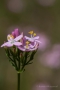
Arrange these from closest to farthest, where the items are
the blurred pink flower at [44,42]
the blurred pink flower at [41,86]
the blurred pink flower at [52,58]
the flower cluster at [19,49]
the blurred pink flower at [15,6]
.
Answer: the flower cluster at [19,49] → the blurred pink flower at [41,86] → the blurred pink flower at [52,58] → the blurred pink flower at [44,42] → the blurred pink flower at [15,6]

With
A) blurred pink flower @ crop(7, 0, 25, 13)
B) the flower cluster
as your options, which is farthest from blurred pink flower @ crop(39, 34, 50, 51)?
the flower cluster

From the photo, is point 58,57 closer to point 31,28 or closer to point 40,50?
point 40,50

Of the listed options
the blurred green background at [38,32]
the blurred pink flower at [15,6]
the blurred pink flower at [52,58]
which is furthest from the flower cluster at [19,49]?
the blurred pink flower at [15,6]

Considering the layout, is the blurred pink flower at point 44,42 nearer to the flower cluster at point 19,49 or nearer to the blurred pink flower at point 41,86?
the blurred pink flower at point 41,86

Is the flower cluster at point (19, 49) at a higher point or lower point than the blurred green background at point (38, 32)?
higher

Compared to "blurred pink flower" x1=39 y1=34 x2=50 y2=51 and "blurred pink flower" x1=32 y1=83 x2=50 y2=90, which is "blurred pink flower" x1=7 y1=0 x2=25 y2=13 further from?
"blurred pink flower" x1=32 y1=83 x2=50 y2=90

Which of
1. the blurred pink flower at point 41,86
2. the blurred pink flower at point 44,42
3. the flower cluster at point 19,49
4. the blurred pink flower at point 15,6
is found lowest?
the blurred pink flower at point 41,86

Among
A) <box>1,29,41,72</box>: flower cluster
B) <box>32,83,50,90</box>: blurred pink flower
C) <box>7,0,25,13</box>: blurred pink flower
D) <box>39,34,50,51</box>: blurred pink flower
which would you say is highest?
<box>1,29,41,72</box>: flower cluster

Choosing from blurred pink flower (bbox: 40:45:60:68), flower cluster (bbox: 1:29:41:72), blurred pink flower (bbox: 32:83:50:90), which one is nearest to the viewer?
flower cluster (bbox: 1:29:41:72)
